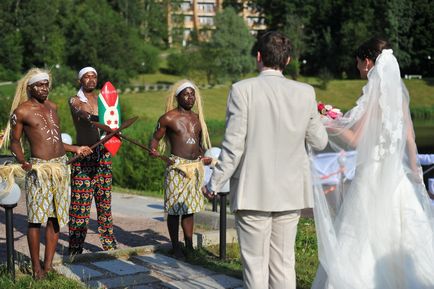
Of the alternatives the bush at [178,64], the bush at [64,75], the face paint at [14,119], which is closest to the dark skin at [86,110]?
the face paint at [14,119]

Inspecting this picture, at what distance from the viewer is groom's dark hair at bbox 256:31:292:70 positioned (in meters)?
4.38

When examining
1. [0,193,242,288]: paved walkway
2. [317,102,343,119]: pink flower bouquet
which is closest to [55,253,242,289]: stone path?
[0,193,242,288]: paved walkway

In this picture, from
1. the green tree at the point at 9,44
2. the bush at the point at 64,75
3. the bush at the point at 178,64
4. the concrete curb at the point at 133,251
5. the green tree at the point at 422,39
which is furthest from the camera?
the green tree at the point at 422,39

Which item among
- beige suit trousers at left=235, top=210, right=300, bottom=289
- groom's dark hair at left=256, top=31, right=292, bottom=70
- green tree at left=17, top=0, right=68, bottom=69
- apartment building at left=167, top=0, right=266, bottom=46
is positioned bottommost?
beige suit trousers at left=235, top=210, right=300, bottom=289

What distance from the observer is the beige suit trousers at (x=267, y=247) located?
4449 millimetres

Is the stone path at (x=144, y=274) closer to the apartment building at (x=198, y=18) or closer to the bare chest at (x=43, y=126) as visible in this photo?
the bare chest at (x=43, y=126)

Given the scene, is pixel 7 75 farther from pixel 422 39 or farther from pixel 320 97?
pixel 422 39

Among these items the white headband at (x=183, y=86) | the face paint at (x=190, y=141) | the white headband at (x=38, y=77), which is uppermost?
the white headband at (x=38, y=77)

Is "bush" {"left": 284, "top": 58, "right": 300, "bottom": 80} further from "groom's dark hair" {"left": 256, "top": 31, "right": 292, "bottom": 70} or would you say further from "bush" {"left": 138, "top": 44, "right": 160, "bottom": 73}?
"groom's dark hair" {"left": 256, "top": 31, "right": 292, "bottom": 70}

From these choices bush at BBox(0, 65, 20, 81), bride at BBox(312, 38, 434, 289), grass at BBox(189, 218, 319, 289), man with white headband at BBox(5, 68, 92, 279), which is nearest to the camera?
bride at BBox(312, 38, 434, 289)

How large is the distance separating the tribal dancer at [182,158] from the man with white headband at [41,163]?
113 cm

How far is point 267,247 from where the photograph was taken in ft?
14.8

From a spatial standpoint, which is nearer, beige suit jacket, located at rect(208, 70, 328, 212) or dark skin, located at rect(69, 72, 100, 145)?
beige suit jacket, located at rect(208, 70, 328, 212)

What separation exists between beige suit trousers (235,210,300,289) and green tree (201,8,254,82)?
200 feet
